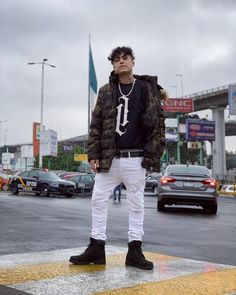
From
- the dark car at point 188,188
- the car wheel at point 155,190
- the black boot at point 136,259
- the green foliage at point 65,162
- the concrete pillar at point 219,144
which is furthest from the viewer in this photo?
the green foliage at point 65,162

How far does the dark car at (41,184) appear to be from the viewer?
30.1m

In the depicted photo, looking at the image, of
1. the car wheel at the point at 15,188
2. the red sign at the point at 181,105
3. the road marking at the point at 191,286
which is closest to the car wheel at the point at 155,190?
the car wheel at the point at 15,188

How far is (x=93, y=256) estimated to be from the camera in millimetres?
5242

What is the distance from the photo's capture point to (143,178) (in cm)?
533

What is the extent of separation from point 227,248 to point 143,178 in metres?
2.94

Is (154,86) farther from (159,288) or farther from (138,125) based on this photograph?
(159,288)

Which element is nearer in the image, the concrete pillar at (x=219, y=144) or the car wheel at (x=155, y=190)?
the car wheel at (x=155, y=190)

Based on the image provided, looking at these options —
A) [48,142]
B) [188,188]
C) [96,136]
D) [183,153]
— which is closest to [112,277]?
[96,136]

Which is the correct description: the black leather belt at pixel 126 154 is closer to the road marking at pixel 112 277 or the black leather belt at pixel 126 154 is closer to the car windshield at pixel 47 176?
the road marking at pixel 112 277

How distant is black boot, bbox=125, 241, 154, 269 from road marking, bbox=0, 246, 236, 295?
77mm

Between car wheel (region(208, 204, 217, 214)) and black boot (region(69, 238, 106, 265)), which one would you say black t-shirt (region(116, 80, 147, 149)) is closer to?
black boot (region(69, 238, 106, 265))

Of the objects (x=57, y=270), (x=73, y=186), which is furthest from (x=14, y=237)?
(x=73, y=186)

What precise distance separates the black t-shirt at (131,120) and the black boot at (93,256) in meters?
0.95

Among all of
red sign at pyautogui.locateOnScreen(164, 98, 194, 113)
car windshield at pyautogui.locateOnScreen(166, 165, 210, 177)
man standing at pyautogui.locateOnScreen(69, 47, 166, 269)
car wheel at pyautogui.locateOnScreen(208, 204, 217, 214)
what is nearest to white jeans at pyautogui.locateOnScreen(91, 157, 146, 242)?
man standing at pyautogui.locateOnScreen(69, 47, 166, 269)
